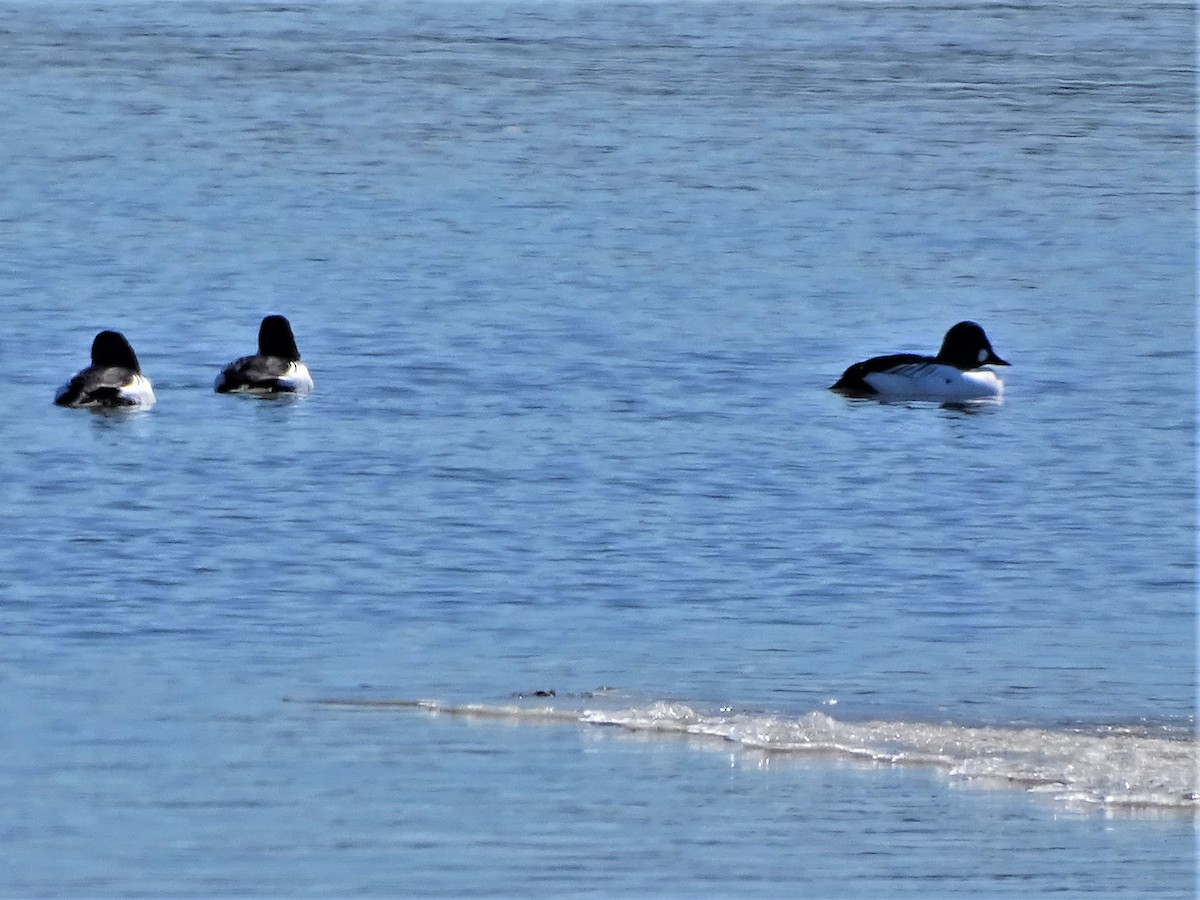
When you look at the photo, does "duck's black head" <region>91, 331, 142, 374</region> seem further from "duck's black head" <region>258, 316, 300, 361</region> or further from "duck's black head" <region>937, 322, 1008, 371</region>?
"duck's black head" <region>937, 322, 1008, 371</region>

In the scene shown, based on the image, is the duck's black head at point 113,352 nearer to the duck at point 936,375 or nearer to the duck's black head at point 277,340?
the duck's black head at point 277,340

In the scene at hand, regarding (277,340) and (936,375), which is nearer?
Result: (277,340)

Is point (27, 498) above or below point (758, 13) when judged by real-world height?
below

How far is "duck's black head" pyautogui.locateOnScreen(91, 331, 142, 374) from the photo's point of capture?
1739 cm

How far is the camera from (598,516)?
1355 centimetres

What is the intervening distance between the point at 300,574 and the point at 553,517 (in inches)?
70.6

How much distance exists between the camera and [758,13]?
4797 centimetres

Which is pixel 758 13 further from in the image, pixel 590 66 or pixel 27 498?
pixel 27 498

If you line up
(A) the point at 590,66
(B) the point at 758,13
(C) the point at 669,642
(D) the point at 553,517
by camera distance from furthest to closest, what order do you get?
(B) the point at 758,13 < (A) the point at 590,66 < (D) the point at 553,517 < (C) the point at 669,642

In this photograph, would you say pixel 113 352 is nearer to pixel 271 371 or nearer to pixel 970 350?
pixel 271 371

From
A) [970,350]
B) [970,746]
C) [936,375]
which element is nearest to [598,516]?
[970,746]

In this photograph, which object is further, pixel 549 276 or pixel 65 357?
pixel 549 276

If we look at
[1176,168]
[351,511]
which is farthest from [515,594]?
[1176,168]

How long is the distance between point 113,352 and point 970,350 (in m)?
6.00
